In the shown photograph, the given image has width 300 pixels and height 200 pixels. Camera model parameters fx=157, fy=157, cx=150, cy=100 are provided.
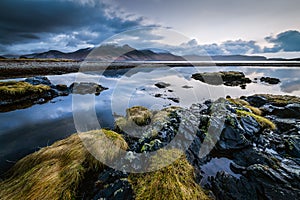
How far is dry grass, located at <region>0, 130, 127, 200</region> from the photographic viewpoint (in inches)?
145

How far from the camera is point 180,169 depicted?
443 centimetres

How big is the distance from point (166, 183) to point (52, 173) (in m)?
2.98

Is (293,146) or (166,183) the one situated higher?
(166,183)

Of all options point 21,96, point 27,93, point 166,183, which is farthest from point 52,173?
point 27,93

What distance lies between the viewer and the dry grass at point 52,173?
12.1ft

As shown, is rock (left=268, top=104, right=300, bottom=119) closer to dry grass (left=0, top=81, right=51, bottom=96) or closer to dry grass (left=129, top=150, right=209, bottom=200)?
dry grass (left=129, top=150, right=209, bottom=200)

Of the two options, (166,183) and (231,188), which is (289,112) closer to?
(231,188)

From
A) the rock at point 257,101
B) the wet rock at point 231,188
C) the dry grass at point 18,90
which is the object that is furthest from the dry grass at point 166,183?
the dry grass at point 18,90

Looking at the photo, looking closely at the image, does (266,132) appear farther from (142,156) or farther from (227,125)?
(142,156)

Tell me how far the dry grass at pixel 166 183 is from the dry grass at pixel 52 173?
1.36m

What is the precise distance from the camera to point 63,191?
11.9 feet

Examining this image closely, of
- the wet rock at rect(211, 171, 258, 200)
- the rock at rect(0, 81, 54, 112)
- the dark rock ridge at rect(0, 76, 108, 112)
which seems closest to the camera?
the wet rock at rect(211, 171, 258, 200)

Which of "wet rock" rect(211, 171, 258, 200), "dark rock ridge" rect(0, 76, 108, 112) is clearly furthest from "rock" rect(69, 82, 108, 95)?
"wet rock" rect(211, 171, 258, 200)

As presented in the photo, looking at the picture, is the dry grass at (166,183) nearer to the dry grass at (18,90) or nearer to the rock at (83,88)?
the dry grass at (18,90)
